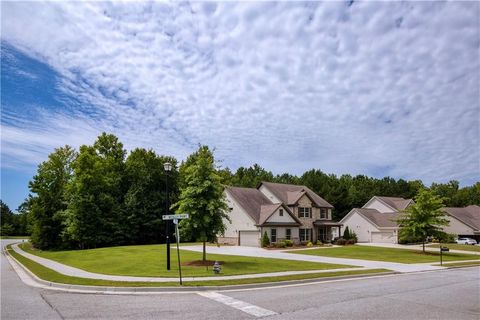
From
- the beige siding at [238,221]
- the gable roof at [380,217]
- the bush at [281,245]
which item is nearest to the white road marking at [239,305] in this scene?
the bush at [281,245]

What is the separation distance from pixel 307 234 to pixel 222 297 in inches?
1549

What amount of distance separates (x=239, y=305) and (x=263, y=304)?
74cm

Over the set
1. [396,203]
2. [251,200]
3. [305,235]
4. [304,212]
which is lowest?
[305,235]

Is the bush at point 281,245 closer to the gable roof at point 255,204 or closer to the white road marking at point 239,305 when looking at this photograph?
the gable roof at point 255,204

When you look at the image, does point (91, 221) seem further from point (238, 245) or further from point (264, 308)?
point (264, 308)

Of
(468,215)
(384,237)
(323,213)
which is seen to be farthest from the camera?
(468,215)

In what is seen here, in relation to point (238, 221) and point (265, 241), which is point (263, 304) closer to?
point (265, 241)

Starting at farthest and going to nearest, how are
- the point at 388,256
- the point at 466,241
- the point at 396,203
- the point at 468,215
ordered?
the point at 396,203, the point at 468,215, the point at 466,241, the point at 388,256

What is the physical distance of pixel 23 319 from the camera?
988 cm

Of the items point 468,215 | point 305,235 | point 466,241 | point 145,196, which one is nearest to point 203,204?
point 305,235

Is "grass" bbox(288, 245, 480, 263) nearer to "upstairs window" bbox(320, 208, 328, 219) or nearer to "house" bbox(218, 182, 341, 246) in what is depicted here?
"house" bbox(218, 182, 341, 246)

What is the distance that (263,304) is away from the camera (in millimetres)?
11820

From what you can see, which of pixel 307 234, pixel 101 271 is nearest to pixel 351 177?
pixel 307 234

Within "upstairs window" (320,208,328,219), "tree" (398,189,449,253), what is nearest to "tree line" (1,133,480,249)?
"tree" (398,189,449,253)
